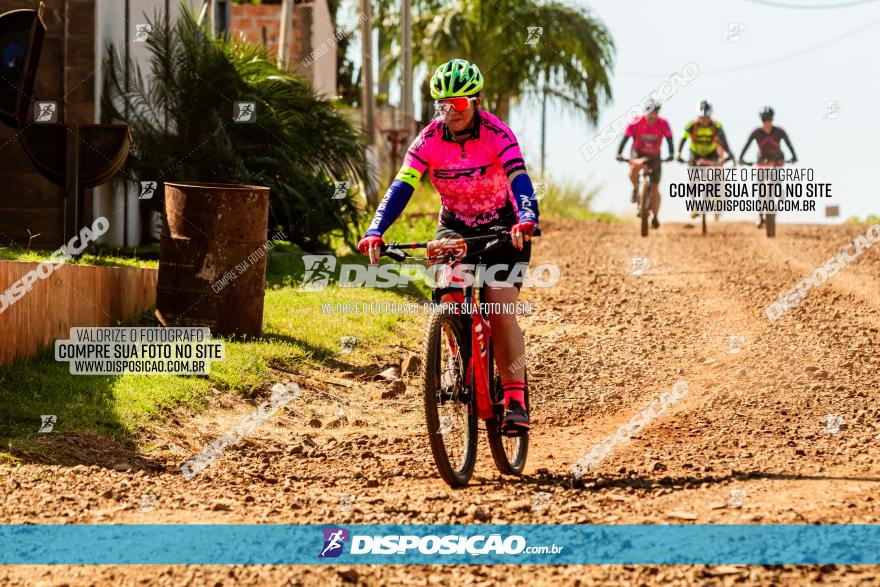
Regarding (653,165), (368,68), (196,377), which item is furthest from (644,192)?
(196,377)

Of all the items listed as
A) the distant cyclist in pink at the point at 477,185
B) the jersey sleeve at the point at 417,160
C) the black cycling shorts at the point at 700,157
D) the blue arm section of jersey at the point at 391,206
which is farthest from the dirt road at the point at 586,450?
the black cycling shorts at the point at 700,157

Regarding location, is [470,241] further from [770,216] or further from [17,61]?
[770,216]

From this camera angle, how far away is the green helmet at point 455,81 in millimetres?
6480

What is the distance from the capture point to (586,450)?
7.89m

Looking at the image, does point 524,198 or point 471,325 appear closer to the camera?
point 524,198

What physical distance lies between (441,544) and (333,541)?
0.48m

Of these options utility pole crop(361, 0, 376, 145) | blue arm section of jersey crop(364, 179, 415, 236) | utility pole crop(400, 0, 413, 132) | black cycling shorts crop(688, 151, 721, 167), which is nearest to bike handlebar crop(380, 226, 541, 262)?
blue arm section of jersey crop(364, 179, 415, 236)

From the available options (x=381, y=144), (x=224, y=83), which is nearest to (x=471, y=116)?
(x=224, y=83)

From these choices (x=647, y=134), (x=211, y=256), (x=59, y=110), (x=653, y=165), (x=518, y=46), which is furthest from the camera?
(x=518, y=46)

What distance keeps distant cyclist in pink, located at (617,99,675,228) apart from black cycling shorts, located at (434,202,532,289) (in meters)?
13.7

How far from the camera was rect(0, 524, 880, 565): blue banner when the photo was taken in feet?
16.5

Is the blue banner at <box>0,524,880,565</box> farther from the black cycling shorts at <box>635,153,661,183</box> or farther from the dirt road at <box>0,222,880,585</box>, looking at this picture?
the black cycling shorts at <box>635,153,661,183</box>

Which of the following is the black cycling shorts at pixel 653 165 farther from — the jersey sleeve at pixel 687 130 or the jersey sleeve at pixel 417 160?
the jersey sleeve at pixel 417 160

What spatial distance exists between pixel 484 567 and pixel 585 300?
9.76m
